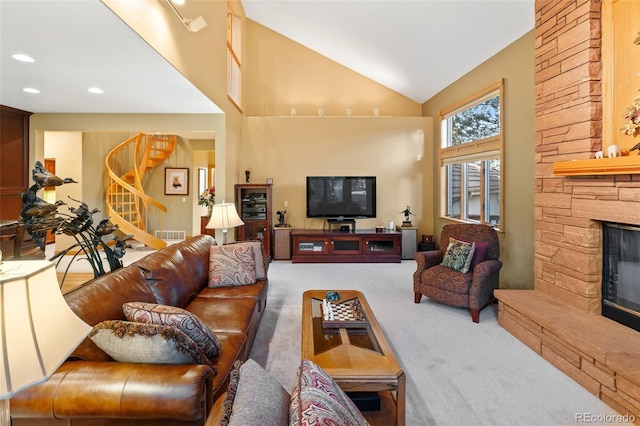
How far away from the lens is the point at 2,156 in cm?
473

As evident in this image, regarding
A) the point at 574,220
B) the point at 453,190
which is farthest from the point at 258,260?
the point at 453,190

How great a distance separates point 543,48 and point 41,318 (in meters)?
4.13

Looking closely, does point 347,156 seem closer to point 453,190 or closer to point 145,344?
point 453,190

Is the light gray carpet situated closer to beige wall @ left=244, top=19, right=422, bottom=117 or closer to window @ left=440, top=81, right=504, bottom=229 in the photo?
window @ left=440, top=81, right=504, bottom=229

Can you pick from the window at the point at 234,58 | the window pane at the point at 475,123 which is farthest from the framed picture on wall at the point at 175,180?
the window pane at the point at 475,123

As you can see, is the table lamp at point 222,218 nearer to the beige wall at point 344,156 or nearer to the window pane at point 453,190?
the beige wall at point 344,156

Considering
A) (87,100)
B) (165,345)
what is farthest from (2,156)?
(165,345)

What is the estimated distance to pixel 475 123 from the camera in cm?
534

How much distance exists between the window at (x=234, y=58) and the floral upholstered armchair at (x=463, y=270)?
4136 millimetres

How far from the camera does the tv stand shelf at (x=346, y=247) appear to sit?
631 centimetres

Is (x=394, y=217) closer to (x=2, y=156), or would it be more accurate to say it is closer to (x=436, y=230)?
(x=436, y=230)

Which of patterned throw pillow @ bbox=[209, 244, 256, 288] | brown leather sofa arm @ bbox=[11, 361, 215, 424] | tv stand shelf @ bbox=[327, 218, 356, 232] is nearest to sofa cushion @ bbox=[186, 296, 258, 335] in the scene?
patterned throw pillow @ bbox=[209, 244, 256, 288]

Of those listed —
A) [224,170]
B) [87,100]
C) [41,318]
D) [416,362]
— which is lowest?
[416,362]

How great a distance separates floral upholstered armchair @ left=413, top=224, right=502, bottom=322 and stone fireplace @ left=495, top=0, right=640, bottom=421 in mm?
246
